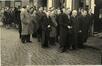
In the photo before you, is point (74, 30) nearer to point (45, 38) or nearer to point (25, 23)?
point (45, 38)

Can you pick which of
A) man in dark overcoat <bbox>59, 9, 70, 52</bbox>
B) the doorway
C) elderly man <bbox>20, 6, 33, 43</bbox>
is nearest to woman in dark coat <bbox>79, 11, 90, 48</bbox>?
man in dark overcoat <bbox>59, 9, 70, 52</bbox>

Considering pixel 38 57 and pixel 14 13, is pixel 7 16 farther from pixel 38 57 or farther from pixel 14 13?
pixel 38 57

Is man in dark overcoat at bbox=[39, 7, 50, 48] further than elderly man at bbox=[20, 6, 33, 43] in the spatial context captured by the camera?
No

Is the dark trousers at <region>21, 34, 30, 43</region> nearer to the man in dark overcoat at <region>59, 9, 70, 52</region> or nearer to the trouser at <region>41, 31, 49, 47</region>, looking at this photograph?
the trouser at <region>41, 31, 49, 47</region>

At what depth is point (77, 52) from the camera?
1844 cm

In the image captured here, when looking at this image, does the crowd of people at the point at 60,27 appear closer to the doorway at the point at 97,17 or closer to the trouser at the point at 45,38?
the trouser at the point at 45,38

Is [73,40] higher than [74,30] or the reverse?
the reverse

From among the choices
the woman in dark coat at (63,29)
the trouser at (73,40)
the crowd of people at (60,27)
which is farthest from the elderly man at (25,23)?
the woman in dark coat at (63,29)

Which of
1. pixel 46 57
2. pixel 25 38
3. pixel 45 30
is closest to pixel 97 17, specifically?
pixel 25 38

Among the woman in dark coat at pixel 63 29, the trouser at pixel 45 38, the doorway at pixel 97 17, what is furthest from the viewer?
the doorway at pixel 97 17

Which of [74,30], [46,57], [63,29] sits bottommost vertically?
[46,57]

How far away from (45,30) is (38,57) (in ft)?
14.0

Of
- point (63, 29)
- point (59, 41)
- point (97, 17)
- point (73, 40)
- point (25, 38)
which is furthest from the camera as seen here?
point (97, 17)

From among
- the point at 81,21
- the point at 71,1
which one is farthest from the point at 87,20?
the point at 71,1
